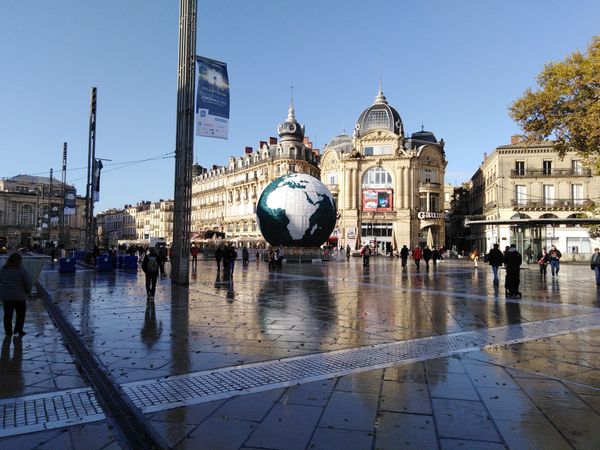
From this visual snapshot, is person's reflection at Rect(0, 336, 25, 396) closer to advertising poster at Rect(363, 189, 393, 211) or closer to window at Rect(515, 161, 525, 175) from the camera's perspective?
window at Rect(515, 161, 525, 175)

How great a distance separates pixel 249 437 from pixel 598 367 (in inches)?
195

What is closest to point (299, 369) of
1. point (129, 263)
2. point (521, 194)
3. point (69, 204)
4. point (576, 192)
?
point (129, 263)

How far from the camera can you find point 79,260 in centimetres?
3741

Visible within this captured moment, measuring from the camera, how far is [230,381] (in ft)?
17.6

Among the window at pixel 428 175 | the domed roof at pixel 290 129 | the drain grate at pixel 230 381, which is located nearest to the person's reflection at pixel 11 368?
the drain grate at pixel 230 381

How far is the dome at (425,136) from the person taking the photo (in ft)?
212

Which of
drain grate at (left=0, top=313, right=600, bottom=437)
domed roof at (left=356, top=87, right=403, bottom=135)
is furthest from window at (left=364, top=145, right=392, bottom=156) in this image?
drain grate at (left=0, top=313, right=600, bottom=437)

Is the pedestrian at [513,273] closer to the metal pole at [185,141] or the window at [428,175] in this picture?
the metal pole at [185,141]

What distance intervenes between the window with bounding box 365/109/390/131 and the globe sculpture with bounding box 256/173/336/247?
100 ft

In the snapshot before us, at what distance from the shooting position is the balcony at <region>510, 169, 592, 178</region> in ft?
155

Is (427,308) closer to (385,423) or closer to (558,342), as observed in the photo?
(558,342)

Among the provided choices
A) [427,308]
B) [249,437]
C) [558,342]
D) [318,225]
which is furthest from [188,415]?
[318,225]

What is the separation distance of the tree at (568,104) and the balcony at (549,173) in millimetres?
29327

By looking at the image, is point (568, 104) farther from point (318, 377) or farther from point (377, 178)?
point (377, 178)
